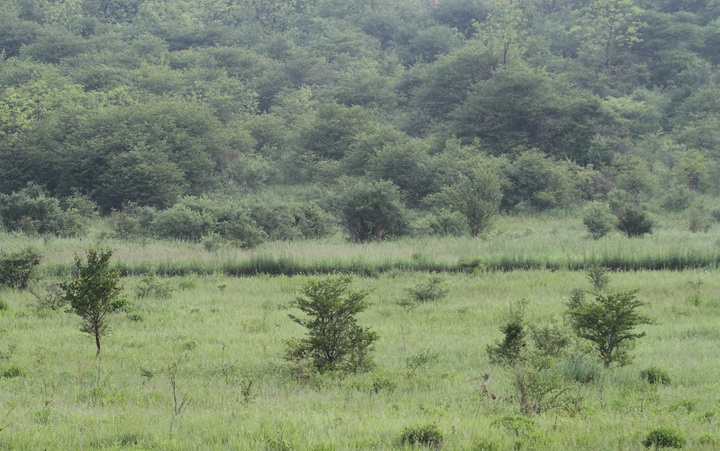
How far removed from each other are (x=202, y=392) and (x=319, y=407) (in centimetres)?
170

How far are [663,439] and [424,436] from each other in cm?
219

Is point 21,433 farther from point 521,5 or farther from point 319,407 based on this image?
point 521,5

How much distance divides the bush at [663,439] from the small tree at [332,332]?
380cm

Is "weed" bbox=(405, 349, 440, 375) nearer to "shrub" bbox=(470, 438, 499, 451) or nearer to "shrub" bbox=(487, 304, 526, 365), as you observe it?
"shrub" bbox=(487, 304, 526, 365)

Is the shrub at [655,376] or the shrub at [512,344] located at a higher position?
the shrub at [512,344]

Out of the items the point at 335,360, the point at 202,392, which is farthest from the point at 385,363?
the point at 202,392

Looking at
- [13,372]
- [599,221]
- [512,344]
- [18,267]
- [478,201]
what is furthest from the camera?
[478,201]

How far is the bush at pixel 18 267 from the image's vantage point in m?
14.4

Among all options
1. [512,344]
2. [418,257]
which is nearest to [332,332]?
[512,344]

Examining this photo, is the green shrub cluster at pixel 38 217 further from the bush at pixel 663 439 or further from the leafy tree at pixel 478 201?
the bush at pixel 663 439

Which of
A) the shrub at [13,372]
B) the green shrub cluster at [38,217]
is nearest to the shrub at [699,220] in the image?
the shrub at [13,372]

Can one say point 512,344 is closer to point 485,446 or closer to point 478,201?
point 485,446

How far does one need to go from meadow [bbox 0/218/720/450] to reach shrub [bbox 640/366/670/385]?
13 centimetres

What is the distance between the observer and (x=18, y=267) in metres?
14.6
